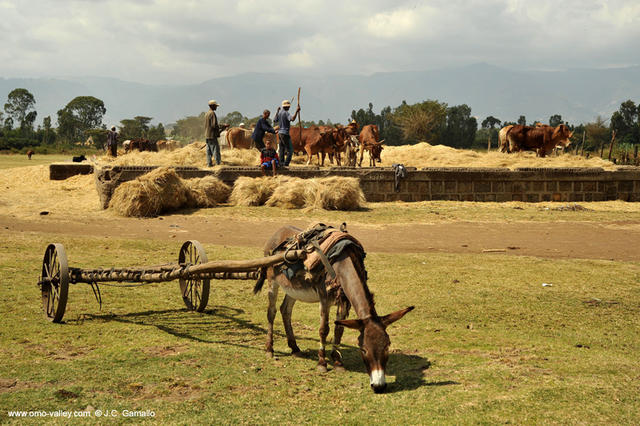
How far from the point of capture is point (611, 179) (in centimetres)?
1900

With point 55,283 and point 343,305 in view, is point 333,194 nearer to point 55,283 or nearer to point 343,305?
point 55,283

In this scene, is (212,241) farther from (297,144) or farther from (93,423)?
(297,144)

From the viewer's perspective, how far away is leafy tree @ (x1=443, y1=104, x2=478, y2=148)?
65.9 m

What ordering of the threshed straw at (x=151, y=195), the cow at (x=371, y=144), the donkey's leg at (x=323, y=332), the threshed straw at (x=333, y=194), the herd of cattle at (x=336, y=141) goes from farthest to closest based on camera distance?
1. the cow at (x=371, y=144)
2. the herd of cattle at (x=336, y=141)
3. the threshed straw at (x=333, y=194)
4. the threshed straw at (x=151, y=195)
5. the donkey's leg at (x=323, y=332)

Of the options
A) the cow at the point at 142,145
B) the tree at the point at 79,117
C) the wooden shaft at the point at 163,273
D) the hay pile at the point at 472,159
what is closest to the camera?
the wooden shaft at the point at 163,273

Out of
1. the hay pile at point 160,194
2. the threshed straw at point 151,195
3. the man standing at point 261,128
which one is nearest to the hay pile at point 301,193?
the hay pile at point 160,194

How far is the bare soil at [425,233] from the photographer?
1119 centimetres

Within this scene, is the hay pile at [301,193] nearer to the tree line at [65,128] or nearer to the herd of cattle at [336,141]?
the herd of cattle at [336,141]

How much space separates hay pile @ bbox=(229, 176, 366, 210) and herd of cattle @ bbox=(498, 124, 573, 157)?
1201cm

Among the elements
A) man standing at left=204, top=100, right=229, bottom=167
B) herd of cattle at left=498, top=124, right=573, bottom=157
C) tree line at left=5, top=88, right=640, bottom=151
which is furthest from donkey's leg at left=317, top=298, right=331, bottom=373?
tree line at left=5, top=88, right=640, bottom=151

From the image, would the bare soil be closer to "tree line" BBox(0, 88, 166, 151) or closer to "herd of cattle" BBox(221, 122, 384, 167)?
"herd of cattle" BBox(221, 122, 384, 167)

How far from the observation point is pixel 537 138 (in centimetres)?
2556

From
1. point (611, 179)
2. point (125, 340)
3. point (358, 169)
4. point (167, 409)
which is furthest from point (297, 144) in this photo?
point (167, 409)

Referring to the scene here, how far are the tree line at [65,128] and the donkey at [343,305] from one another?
59.8 metres
